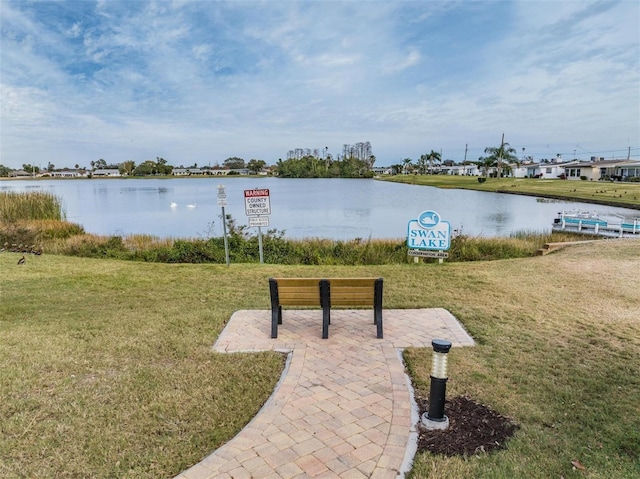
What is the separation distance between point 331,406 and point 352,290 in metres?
1.65

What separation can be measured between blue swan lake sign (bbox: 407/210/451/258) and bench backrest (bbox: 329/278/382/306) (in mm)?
5172

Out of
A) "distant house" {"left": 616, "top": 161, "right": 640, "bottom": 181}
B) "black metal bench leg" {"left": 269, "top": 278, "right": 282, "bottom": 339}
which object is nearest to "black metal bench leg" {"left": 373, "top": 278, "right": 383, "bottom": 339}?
"black metal bench leg" {"left": 269, "top": 278, "right": 282, "bottom": 339}

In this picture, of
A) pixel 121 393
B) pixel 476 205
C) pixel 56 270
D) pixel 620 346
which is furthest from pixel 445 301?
pixel 476 205

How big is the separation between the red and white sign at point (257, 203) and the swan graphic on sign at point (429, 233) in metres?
3.65

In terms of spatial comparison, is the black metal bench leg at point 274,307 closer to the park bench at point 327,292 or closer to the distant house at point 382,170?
the park bench at point 327,292

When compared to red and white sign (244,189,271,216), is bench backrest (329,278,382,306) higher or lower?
lower

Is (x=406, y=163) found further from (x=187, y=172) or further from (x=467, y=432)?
(x=467, y=432)

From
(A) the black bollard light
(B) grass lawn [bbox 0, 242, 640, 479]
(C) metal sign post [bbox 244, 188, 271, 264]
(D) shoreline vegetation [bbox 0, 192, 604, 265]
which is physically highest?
(C) metal sign post [bbox 244, 188, 271, 264]

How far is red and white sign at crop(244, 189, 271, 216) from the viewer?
10948mm

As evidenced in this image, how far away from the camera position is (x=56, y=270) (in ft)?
32.1

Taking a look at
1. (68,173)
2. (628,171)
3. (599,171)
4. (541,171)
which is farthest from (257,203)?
(68,173)

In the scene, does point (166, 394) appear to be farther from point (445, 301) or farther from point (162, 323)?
point (445, 301)

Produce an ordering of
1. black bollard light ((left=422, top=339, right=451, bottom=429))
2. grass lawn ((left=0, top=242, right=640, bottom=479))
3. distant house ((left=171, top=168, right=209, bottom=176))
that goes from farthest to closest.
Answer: distant house ((left=171, top=168, right=209, bottom=176))
black bollard light ((left=422, top=339, right=451, bottom=429))
grass lawn ((left=0, top=242, right=640, bottom=479))

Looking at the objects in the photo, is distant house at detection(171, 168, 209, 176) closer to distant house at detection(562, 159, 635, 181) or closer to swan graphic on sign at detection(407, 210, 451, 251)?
distant house at detection(562, 159, 635, 181)
